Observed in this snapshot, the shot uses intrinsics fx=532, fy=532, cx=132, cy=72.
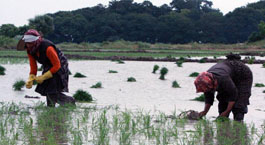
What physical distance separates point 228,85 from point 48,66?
314 centimetres

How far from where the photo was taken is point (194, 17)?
106 meters

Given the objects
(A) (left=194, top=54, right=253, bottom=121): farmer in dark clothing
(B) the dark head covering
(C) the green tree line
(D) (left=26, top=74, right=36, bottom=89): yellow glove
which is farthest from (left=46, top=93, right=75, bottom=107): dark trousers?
(C) the green tree line

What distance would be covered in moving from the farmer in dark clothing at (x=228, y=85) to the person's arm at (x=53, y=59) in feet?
8.12

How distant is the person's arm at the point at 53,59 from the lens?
338 inches

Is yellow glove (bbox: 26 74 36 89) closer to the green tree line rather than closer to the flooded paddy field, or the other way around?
the flooded paddy field

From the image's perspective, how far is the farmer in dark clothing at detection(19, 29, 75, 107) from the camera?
28.0ft

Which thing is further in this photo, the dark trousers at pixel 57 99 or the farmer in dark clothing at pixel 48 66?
the dark trousers at pixel 57 99

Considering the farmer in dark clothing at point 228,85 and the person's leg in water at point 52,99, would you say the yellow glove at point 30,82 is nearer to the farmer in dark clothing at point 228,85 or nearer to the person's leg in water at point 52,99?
the person's leg in water at point 52,99

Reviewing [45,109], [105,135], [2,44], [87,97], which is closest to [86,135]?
[105,135]

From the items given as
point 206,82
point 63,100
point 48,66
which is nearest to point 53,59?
point 48,66

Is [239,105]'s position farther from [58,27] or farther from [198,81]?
[58,27]

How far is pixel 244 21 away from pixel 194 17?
12.4m

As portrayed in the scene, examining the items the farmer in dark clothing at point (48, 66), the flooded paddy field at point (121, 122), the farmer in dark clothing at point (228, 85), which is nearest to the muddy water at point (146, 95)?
the flooded paddy field at point (121, 122)

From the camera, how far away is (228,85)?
7.40 metres
